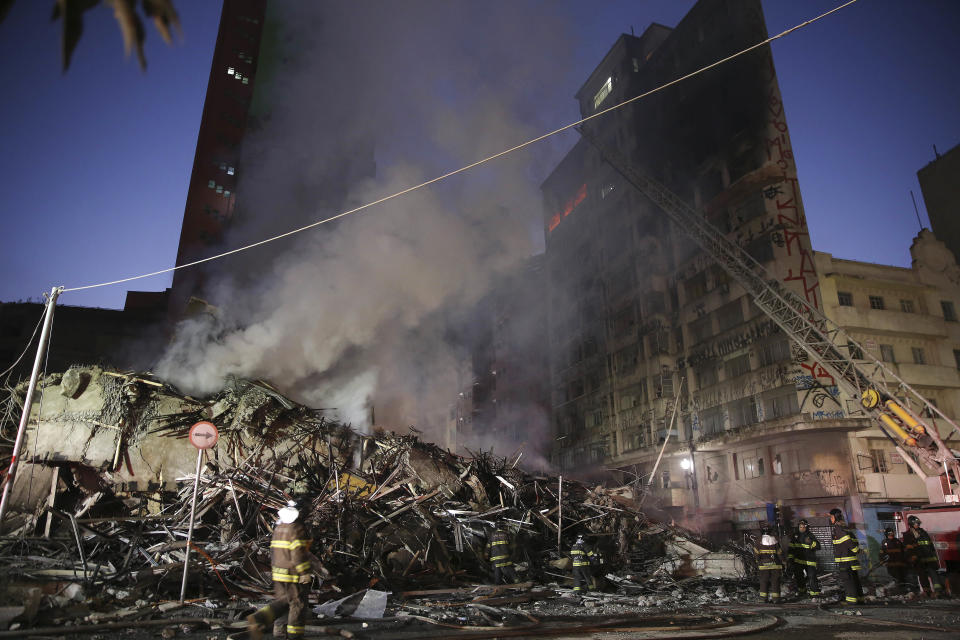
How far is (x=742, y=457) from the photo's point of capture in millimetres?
30609

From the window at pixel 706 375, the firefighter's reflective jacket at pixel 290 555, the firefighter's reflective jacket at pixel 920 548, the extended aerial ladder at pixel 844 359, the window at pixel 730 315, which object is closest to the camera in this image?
the firefighter's reflective jacket at pixel 290 555

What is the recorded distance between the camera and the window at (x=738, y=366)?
31.0 meters

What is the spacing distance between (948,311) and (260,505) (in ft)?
121

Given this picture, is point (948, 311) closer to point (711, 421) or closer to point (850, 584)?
point (711, 421)

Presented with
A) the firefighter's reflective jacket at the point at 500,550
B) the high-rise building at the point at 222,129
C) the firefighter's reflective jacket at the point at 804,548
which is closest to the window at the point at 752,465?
the firefighter's reflective jacket at the point at 804,548

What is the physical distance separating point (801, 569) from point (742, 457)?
19.1 metres

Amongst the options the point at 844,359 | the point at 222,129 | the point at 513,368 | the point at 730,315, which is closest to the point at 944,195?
the point at 730,315

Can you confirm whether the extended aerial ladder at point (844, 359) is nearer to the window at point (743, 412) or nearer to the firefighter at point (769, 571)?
the window at point (743, 412)

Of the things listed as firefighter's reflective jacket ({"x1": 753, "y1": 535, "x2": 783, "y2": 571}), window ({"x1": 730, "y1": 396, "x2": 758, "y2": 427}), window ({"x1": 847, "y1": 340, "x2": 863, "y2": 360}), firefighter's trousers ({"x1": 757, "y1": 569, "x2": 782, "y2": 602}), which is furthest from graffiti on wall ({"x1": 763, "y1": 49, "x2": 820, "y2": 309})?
firefighter's trousers ({"x1": 757, "y1": 569, "x2": 782, "y2": 602})

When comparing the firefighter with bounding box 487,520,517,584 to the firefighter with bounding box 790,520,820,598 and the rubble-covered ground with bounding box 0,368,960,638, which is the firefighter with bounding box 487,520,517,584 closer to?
the rubble-covered ground with bounding box 0,368,960,638

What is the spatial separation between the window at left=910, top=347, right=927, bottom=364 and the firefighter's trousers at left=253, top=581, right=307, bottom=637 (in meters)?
33.8

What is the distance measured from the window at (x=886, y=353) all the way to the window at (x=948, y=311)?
488 cm

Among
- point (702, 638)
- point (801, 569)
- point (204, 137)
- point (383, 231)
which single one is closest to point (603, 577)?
point (801, 569)

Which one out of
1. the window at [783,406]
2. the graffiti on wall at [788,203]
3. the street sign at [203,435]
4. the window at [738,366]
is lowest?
the street sign at [203,435]
